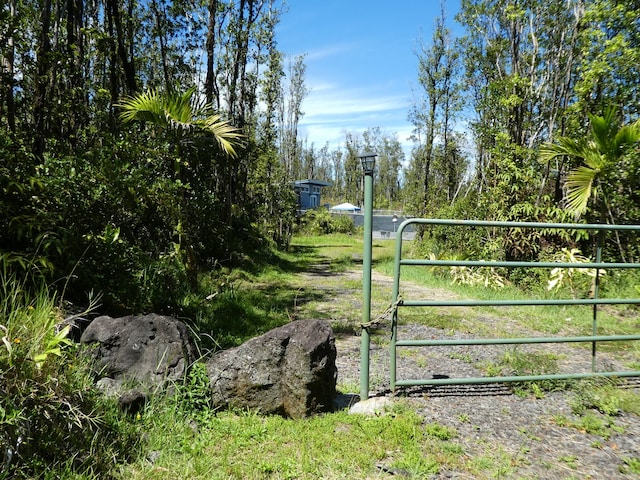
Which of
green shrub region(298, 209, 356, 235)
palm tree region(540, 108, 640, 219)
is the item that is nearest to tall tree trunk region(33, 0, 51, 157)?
palm tree region(540, 108, 640, 219)

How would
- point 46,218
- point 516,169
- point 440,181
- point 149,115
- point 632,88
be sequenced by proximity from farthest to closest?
point 440,181 < point 516,169 < point 632,88 < point 149,115 < point 46,218

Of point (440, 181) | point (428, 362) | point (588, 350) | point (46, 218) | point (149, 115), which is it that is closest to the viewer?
point (46, 218)

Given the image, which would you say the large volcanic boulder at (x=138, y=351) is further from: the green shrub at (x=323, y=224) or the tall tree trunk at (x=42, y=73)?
the green shrub at (x=323, y=224)

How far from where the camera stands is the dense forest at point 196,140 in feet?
13.5

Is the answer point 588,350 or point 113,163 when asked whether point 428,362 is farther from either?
Answer: point 113,163

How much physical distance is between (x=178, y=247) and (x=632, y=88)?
27.7 feet

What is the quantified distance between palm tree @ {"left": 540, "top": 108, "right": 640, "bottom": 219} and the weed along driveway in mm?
2466

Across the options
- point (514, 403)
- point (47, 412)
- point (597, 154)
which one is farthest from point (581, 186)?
point (47, 412)

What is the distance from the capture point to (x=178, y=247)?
6152mm

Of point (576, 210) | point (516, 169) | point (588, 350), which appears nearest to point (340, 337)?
point (588, 350)

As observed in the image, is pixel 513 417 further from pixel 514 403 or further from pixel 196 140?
pixel 196 140

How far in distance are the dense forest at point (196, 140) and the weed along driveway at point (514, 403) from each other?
2.57 meters

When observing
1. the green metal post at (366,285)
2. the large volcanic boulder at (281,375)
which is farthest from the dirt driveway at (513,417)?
the large volcanic boulder at (281,375)

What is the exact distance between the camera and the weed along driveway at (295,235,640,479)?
2.39 meters
